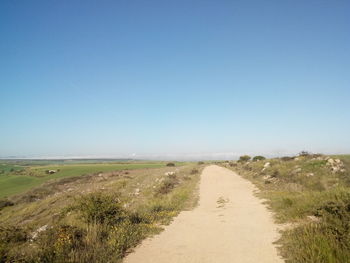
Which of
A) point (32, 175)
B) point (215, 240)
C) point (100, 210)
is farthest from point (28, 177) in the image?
point (215, 240)

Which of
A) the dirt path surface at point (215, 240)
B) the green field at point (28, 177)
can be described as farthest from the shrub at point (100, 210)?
the green field at point (28, 177)

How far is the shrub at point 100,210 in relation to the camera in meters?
8.12

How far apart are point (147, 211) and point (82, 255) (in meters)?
5.80

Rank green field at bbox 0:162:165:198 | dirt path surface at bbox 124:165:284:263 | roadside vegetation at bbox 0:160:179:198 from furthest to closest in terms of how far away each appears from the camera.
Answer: roadside vegetation at bbox 0:160:179:198
green field at bbox 0:162:165:198
dirt path surface at bbox 124:165:284:263

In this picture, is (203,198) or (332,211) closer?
(332,211)

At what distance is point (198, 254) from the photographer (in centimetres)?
580

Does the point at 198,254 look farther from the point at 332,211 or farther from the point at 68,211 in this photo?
the point at 68,211

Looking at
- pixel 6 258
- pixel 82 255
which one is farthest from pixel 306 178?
pixel 6 258

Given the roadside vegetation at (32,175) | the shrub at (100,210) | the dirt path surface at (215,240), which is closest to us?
the dirt path surface at (215,240)

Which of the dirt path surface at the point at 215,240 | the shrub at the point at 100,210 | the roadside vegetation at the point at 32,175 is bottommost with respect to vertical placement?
the roadside vegetation at the point at 32,175

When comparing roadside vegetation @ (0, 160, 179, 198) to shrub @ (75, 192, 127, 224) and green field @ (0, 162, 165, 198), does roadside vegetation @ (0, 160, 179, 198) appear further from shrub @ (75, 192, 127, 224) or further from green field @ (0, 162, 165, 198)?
shrub @ (75, 192, 127, 224)

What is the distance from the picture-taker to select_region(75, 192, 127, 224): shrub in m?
8.12

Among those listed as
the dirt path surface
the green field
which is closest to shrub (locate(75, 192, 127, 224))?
the dirt path surface

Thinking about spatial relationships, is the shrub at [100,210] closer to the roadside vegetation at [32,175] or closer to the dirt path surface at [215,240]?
the dirt path surface at [215,240]
